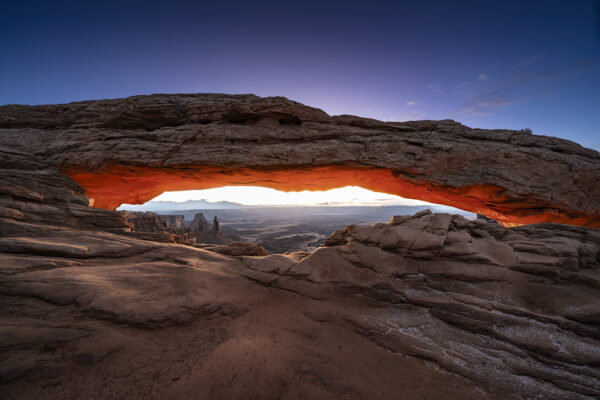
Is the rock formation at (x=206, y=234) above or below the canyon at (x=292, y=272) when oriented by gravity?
below

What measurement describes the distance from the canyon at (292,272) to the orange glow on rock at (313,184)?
0.60ft

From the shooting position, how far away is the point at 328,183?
13562 millimetres

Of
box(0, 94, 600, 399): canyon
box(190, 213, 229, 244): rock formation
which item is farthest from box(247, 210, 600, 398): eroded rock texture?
box(190, 213, 229, 244): rock formation

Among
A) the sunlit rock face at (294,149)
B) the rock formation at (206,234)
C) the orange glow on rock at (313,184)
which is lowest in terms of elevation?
the rock formation at (206,234)

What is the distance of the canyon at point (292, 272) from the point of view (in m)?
3.60

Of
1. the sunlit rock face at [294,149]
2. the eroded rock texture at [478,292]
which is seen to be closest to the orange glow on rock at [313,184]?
the sunlit rock face at [294,149]

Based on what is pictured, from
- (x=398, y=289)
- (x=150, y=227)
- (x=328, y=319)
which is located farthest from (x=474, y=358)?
(x=150, y=227)

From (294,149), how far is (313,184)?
3714mm

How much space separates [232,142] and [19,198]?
8309mm

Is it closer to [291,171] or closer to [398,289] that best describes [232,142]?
[291,171]

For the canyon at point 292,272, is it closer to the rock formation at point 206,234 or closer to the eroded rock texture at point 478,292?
the eroded rock texture at point 478,292

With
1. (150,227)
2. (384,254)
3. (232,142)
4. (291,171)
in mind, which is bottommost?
(150,227)

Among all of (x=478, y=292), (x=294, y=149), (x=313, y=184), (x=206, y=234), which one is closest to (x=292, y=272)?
(x=478, y=292)

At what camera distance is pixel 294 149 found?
35.0ft
